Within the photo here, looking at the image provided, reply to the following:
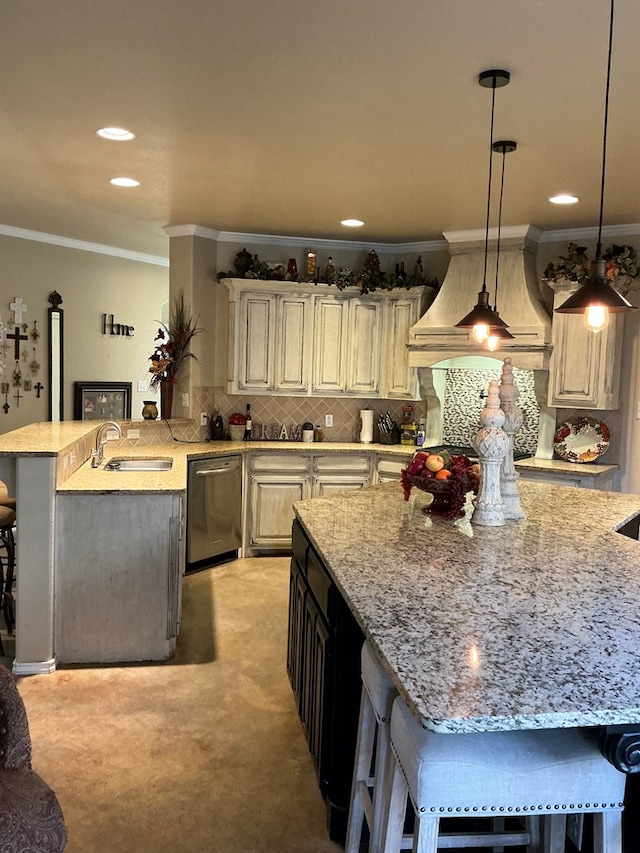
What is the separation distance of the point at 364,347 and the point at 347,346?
141 millimetres

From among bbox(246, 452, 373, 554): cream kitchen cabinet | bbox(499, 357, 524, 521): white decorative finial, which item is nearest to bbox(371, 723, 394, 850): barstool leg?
bbox(499, 357, 524, 521): white decorative finial

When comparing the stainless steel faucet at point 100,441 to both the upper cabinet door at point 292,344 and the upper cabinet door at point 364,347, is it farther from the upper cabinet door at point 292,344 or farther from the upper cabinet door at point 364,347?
the upper cabinet door at point 364,347

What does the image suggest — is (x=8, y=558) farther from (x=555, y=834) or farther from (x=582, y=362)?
(x=582, y=362)

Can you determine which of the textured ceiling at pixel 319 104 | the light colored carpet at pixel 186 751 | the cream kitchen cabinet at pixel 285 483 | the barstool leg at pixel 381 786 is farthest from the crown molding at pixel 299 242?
the barstool leg at pixel 381 786

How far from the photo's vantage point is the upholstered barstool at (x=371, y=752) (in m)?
1.80

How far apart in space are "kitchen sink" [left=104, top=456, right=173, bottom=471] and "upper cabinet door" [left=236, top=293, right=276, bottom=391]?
119 centimetres

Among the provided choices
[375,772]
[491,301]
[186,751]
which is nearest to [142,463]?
[186,751]

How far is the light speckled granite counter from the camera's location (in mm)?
1336

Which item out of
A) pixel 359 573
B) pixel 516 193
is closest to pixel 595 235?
pixel 516 193

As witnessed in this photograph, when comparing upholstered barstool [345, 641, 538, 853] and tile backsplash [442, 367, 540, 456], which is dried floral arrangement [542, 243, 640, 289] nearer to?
tile backsplash [442, 367, 540, 456]

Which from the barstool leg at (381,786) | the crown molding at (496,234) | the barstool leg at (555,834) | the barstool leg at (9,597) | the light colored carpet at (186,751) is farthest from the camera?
the crown molding at (496,234)

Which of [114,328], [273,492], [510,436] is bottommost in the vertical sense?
[273,492]

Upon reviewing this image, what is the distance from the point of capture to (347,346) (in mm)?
5793

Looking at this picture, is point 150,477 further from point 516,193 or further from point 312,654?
point 516,193
